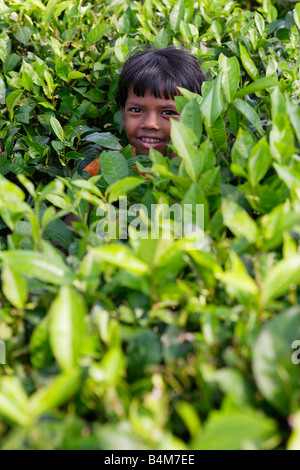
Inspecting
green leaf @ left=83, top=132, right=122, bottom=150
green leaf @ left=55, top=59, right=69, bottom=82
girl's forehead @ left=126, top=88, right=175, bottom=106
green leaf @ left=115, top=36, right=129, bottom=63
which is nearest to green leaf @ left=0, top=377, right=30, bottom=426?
green leaf @ left=83, top=132, right=122, bottom=150

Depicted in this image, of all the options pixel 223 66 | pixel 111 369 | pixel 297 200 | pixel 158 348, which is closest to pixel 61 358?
pixel 111 369

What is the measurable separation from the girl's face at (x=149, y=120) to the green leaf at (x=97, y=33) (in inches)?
16.4

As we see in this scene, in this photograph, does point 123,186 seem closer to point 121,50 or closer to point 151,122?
point 151,122

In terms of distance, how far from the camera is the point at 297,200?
1131 millimetres

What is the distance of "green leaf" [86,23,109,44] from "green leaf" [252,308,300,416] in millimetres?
2301

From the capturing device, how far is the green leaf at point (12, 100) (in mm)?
2373

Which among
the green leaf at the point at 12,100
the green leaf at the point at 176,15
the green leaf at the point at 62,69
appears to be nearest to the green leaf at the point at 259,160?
the green leaf at the point at 12,100

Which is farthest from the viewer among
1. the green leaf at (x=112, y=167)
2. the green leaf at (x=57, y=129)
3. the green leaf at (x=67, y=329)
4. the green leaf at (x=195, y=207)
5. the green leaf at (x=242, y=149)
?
the green leaf at (x=57, y=129)

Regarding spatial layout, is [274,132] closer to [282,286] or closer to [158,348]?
[282,286]

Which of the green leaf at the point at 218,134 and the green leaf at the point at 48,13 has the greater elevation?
the green leaf at the point at 218,134

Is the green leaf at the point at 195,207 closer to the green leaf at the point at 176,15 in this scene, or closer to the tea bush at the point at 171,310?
the tea bush at the point at 171,310

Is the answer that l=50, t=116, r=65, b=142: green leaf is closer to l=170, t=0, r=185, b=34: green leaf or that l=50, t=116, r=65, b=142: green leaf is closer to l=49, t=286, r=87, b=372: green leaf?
l=170, t=0, r=185, b=34: green leaf

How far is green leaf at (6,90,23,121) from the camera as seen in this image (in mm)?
2373

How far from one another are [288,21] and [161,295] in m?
2.63
